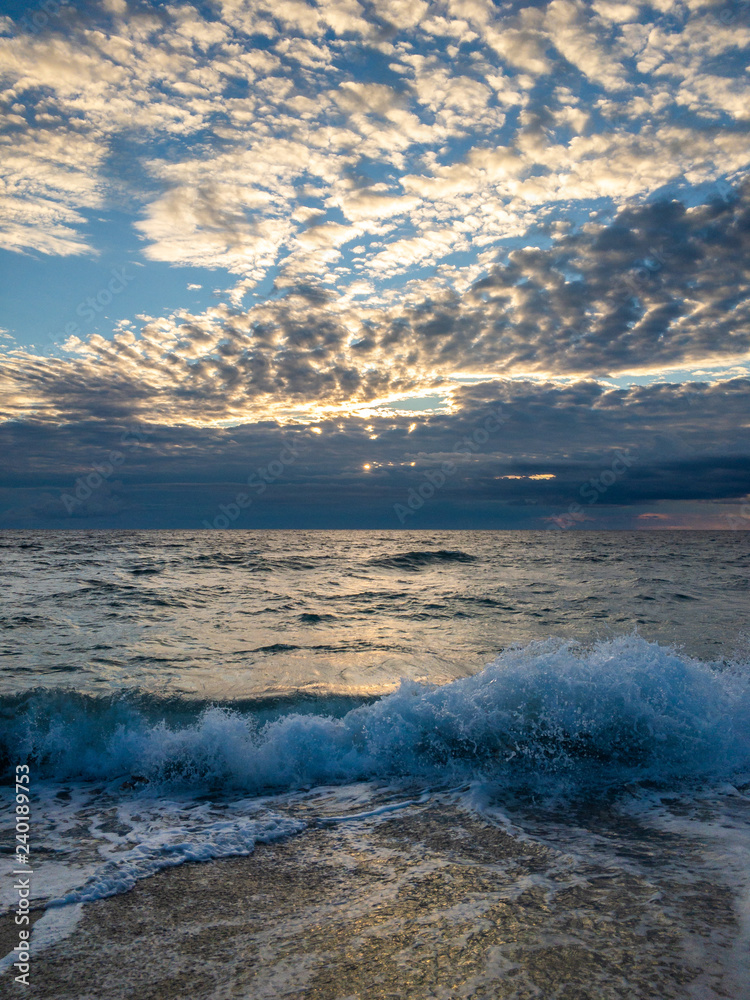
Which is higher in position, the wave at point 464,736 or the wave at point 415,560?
the wave at point 464,736

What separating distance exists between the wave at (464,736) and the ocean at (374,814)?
3 cm

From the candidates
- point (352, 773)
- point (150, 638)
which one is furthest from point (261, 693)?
point (150, 638)

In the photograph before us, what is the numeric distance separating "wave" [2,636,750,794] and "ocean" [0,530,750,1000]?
0.11ft

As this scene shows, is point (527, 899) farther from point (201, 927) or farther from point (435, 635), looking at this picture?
point (435, 635)

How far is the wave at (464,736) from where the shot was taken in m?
6.40

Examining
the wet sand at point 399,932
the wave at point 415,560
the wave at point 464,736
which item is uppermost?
the wet sand at point 399,932

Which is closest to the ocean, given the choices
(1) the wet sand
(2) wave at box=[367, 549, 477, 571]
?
(1) the wet sand

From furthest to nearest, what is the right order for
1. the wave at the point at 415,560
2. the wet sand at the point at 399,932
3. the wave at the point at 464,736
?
the wave at the point at 415,560, the wave at the point at 464,736, the wet sand at the point at 399,932

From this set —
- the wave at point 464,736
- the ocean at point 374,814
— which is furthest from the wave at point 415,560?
the wave at point 464,736

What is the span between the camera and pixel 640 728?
6.84m
